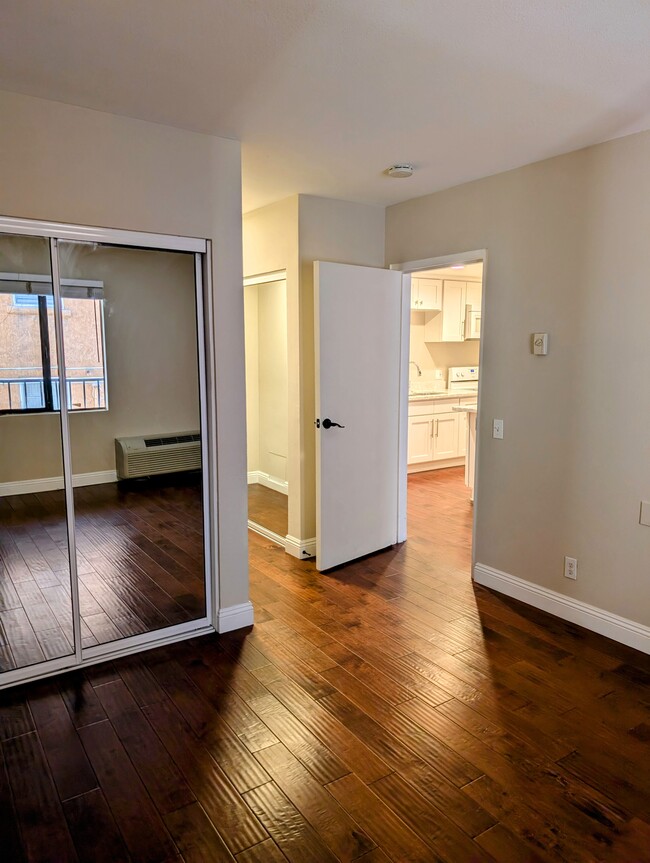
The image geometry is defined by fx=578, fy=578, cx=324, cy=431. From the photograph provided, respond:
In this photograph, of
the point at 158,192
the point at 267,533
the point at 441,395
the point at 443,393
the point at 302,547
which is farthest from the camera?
the point at 443,393

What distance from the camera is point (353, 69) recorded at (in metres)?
2.21

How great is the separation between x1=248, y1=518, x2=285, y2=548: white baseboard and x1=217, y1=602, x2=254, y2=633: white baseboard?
4.27 feet

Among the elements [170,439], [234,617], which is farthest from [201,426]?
[234,617]

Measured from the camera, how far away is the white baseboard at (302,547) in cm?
435

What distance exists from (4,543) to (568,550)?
9.80 feet

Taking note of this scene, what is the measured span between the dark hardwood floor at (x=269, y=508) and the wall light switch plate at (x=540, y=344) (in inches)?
97.6

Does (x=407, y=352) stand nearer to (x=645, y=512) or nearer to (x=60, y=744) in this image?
(x=645, y=512)

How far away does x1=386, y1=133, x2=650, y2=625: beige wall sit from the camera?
2.99 m

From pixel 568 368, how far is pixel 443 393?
4.28 m

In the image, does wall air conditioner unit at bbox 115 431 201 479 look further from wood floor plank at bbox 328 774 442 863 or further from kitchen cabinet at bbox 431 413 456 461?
kitchen cabinet at bbox 431 413 456 461

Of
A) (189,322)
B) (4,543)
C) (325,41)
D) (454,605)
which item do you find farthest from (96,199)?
(454,605)

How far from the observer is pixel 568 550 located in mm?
3355

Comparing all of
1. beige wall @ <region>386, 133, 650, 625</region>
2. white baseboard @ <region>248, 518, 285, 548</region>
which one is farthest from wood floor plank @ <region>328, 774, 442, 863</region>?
white baseboard @ <region>248, 518, 285, 548</region>

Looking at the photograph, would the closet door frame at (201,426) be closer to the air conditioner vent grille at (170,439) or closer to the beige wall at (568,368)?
the air conditioner vent grille at (170,439)
